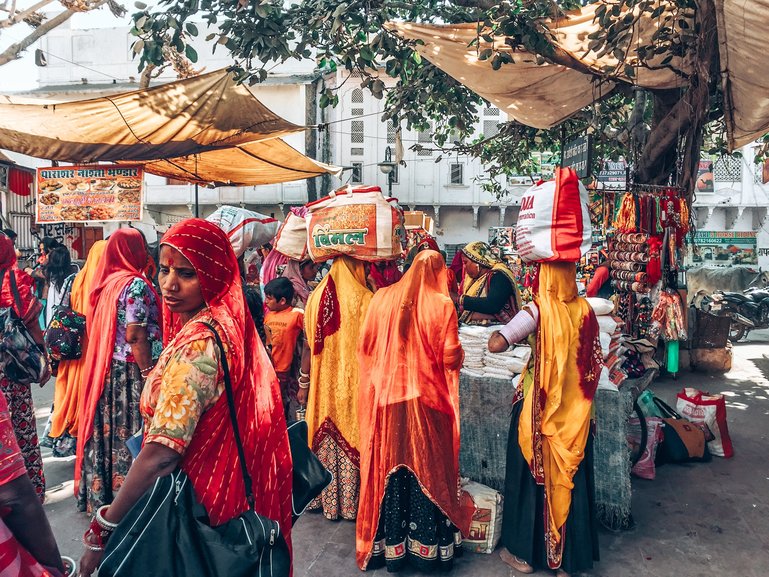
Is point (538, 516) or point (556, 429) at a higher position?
point (556, 429)

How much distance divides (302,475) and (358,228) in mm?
2050

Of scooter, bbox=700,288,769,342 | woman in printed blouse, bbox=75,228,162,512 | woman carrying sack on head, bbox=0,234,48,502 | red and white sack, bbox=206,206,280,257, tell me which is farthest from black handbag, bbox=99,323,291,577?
scooter, bbox=700,288,769,342

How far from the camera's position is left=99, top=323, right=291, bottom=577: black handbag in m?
1.54

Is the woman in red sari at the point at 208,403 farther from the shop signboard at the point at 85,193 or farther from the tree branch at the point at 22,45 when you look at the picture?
the tree branch at the point at 22,45

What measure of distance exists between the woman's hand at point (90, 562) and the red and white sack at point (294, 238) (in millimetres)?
3719

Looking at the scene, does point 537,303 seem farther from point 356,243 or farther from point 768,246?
point 768,246

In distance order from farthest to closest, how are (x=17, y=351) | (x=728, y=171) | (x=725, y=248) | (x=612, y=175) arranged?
(x=728, y=171)
(x=725, y=248)
(x=612, y=175)
(x=17, y=351)

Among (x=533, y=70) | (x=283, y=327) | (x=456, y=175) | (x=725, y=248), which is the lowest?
(x=283, y=327)

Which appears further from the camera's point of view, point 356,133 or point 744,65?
point 356,133

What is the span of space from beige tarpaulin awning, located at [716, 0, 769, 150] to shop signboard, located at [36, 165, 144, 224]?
4476mm

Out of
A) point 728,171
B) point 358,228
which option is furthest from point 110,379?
point 728,171

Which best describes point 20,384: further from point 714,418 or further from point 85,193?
point 714,418

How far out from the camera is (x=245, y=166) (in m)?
7.55

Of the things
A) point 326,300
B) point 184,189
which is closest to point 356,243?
point 326,300
